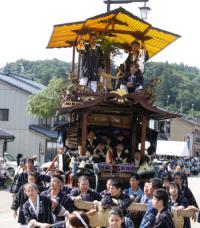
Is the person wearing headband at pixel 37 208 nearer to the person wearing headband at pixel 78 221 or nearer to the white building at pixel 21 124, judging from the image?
the person wearing headband at pixel 78 221

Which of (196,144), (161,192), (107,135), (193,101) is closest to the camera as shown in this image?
(161,192)

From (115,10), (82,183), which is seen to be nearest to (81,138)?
(115,10)

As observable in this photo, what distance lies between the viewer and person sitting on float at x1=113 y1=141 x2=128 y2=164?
14141 millimetres

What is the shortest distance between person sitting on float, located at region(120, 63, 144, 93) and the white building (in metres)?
32.6

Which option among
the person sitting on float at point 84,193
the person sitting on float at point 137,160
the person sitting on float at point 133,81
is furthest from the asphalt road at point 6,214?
the person sitting on float at point 84,193

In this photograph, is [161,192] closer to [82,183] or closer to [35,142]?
[82,183]

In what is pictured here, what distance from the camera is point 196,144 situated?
7838 cm

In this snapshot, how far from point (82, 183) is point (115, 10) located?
5.58 meters

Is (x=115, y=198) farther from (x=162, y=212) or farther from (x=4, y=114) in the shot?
(x=4, y=114)

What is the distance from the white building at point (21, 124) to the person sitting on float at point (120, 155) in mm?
32276

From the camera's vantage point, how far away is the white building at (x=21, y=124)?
4716 centimetres

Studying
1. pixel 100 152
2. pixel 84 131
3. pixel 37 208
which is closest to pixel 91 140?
pixel 100 152

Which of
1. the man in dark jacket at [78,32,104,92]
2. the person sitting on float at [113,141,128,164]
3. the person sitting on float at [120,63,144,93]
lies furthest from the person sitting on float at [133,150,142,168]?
the man in dark jacket at [78,32,104,92]

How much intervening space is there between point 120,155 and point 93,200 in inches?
197
